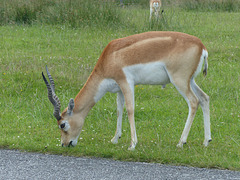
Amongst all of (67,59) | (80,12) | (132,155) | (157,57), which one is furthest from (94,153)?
(80,12)

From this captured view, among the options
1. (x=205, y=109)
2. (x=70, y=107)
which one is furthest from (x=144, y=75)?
(x=70, y=107)

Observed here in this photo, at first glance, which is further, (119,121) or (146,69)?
(119,121)

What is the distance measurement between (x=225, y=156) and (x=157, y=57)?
158cm

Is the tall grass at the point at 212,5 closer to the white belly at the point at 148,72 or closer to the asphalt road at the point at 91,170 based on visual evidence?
the white belly at the point at 148,72

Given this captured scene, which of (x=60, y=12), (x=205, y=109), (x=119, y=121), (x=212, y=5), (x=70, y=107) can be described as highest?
(x=70, y=107)

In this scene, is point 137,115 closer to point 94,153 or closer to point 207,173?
point 94,153

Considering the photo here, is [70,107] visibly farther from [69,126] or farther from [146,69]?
[146,69]

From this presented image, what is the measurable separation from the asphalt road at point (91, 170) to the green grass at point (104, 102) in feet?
0.74

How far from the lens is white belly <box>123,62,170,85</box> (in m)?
5.98

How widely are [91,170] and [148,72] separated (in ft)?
5.32

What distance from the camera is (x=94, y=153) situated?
580 cm

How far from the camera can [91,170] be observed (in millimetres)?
5164

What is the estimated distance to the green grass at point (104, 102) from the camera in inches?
231

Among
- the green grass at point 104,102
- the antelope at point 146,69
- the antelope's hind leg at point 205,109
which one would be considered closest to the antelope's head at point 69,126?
the antelope at point 146,69
